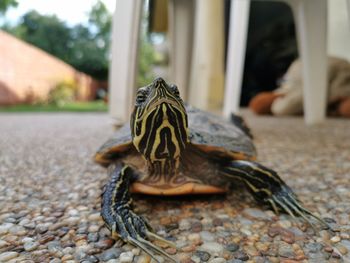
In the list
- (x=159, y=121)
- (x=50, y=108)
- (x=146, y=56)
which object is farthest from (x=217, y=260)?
(x=146, y=56)

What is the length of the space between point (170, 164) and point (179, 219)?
0.19 meters

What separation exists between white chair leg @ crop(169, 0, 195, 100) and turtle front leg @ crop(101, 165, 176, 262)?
3051 millimetres

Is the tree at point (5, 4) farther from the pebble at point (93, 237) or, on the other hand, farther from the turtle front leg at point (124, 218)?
the pebble at point (93, 237)

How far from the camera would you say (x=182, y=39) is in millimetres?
4160

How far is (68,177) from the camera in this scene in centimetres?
150

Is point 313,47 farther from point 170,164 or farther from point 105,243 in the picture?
point 105,243

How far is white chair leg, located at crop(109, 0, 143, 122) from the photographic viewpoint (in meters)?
2.25

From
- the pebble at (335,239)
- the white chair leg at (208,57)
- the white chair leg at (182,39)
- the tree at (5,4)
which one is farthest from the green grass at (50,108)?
the pebble at (335,239)

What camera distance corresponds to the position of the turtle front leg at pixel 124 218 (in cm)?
85

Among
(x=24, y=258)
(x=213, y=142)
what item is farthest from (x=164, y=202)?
(x=24, y=258)

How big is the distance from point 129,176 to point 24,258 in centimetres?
42

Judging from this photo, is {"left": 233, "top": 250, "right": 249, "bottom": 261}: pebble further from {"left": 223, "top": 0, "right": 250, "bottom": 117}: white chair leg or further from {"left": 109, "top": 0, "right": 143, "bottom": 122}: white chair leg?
{"left": 109, "top": 0, "right": 143, "bottom": 122}: white chair leg

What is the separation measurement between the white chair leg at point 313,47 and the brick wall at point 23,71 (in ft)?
21.9

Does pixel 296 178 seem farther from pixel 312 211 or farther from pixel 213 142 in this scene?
pixel 213 142
